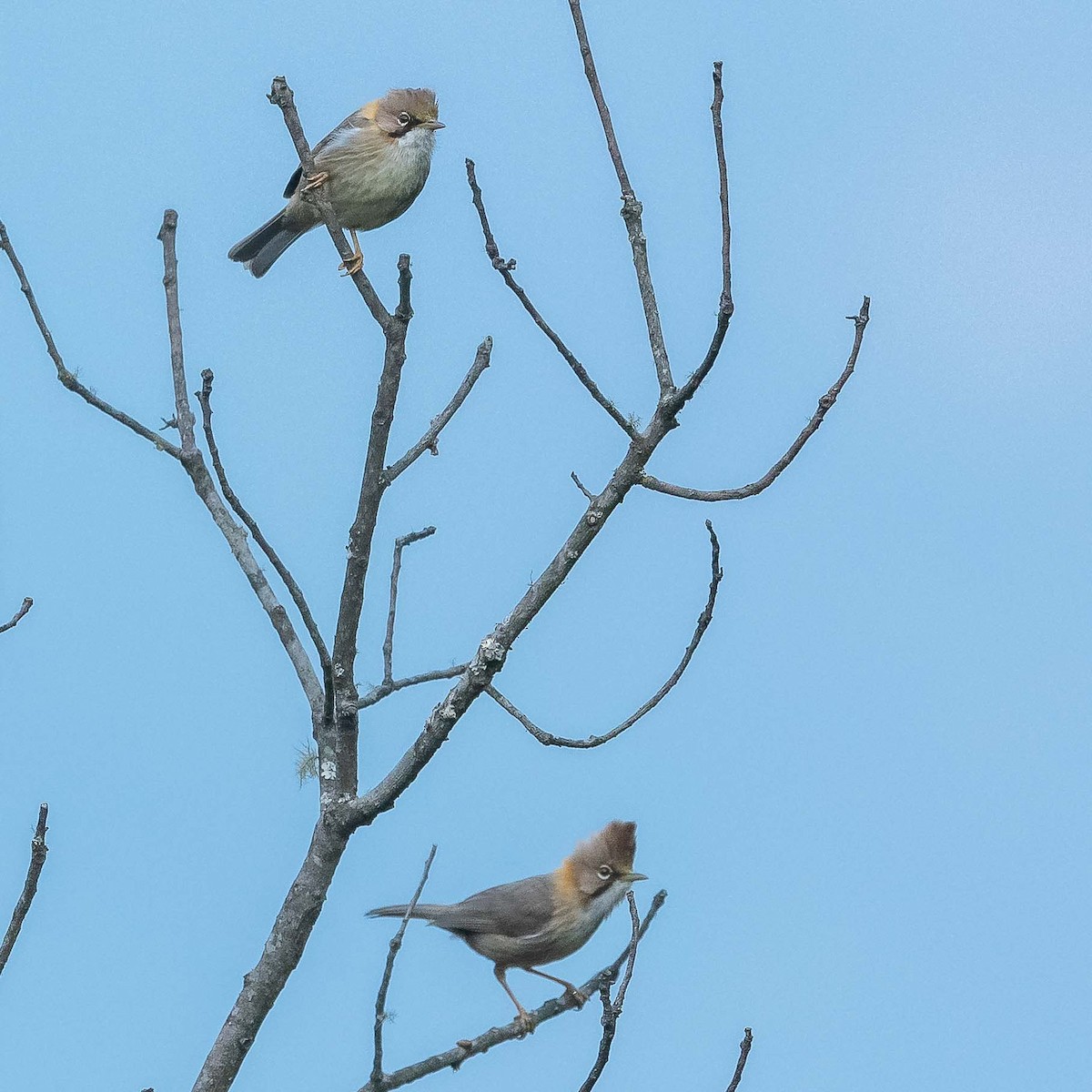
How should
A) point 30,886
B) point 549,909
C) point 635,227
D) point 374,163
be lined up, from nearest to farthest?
1. point 30,886
2. point 635,227
3. point 549,909
4. point 374,163

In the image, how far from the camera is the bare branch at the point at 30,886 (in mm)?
3068

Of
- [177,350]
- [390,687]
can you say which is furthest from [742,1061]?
[177,350]

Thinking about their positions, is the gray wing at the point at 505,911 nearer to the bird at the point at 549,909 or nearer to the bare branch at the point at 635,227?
the bird at the point at 549,909

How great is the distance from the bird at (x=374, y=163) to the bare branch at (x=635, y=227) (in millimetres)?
3158

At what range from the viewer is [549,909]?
554 centimetres

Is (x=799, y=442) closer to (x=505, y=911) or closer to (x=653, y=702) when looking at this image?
(x=653, y=702)

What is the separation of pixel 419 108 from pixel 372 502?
140 inches

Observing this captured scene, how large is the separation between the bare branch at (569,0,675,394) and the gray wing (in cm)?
276

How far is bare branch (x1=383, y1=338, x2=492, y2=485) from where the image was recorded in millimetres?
4270

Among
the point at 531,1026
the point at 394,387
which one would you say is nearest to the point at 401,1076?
the point at 531,1026

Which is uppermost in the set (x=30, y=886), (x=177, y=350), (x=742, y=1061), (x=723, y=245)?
(x=177, y=350)

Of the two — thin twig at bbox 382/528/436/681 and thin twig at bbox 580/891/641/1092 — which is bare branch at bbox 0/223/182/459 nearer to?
thin twig at bbox 382/528/436/681

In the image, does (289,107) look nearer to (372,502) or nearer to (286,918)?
(372,502)

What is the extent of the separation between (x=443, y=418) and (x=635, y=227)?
122cm
